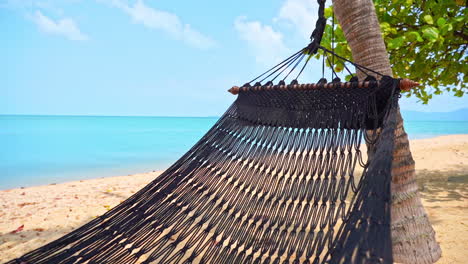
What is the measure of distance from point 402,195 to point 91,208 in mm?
2792

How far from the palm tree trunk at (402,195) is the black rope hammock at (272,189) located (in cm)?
30

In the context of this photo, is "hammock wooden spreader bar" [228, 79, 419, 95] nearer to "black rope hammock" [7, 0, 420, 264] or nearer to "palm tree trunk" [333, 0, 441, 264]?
"black rope hammock" [7, 0, 420, 264]

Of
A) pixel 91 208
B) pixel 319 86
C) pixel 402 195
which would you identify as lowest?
pixel 91 208

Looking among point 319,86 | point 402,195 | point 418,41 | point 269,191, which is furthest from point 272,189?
point 418,41

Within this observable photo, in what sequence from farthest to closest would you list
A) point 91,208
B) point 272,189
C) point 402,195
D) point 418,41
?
point 91,208, point 418,41, point 402,195, point 272,189

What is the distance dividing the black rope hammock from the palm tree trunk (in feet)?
1.00

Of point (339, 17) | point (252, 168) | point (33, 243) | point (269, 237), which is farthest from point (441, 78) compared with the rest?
point (33, 243)

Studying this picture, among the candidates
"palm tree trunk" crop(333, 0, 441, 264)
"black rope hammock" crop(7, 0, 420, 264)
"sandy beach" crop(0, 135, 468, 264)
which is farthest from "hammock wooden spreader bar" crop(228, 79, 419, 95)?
"sandy beach" crop(0, 135, 468, 264)

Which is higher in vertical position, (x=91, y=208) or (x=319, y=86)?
(x=319, y=86)

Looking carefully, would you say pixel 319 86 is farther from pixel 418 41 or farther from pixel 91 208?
pixel 91 208

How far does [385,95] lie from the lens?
1406 mm

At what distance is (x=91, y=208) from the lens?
3111 mm

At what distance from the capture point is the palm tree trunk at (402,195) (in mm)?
1695

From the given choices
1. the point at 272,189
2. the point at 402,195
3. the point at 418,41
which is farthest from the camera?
the point at 418,41
